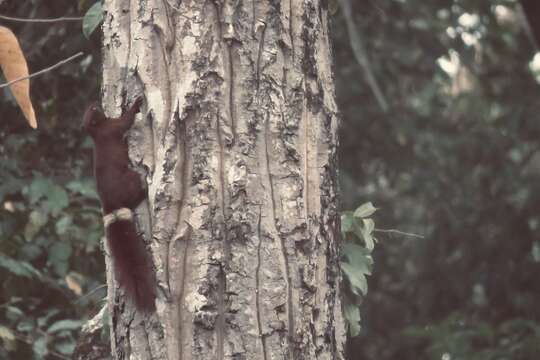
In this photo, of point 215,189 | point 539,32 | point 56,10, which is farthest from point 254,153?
point 539,32

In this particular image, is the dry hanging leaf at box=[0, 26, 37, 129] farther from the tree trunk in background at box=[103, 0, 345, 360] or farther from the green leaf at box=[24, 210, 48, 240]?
the green leaf at box=[24, 210, 48, 240]

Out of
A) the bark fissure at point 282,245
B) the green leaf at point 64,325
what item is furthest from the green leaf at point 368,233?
the green leaf at point 64,325

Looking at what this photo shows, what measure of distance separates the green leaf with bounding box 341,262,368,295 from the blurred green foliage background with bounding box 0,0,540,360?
384 millimetres

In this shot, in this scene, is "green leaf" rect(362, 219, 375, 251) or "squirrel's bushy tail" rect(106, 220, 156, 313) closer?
"squirrel's bushy tail" rect(106, 220, 156, 313)

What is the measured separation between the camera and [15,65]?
5.76 ft

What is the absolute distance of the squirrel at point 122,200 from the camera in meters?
1.49

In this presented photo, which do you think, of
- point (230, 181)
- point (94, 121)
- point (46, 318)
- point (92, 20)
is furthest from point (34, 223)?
point (230, 181)

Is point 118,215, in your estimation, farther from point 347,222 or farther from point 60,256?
point 60,256

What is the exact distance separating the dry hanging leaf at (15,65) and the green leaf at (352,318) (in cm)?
72

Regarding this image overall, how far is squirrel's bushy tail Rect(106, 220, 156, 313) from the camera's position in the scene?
1483 mm

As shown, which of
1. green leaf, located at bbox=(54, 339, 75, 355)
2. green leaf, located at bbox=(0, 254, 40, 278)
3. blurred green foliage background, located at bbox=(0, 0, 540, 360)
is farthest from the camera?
blurred green foliage background, located at bbox=(0, 0, 540, 360)

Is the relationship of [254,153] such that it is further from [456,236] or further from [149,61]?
[456,236]

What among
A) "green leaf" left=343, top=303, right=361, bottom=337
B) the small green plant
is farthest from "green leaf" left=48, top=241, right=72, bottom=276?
"green leaf" left=343, top=303, right=361, bottom=337

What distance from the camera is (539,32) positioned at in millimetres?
3244
